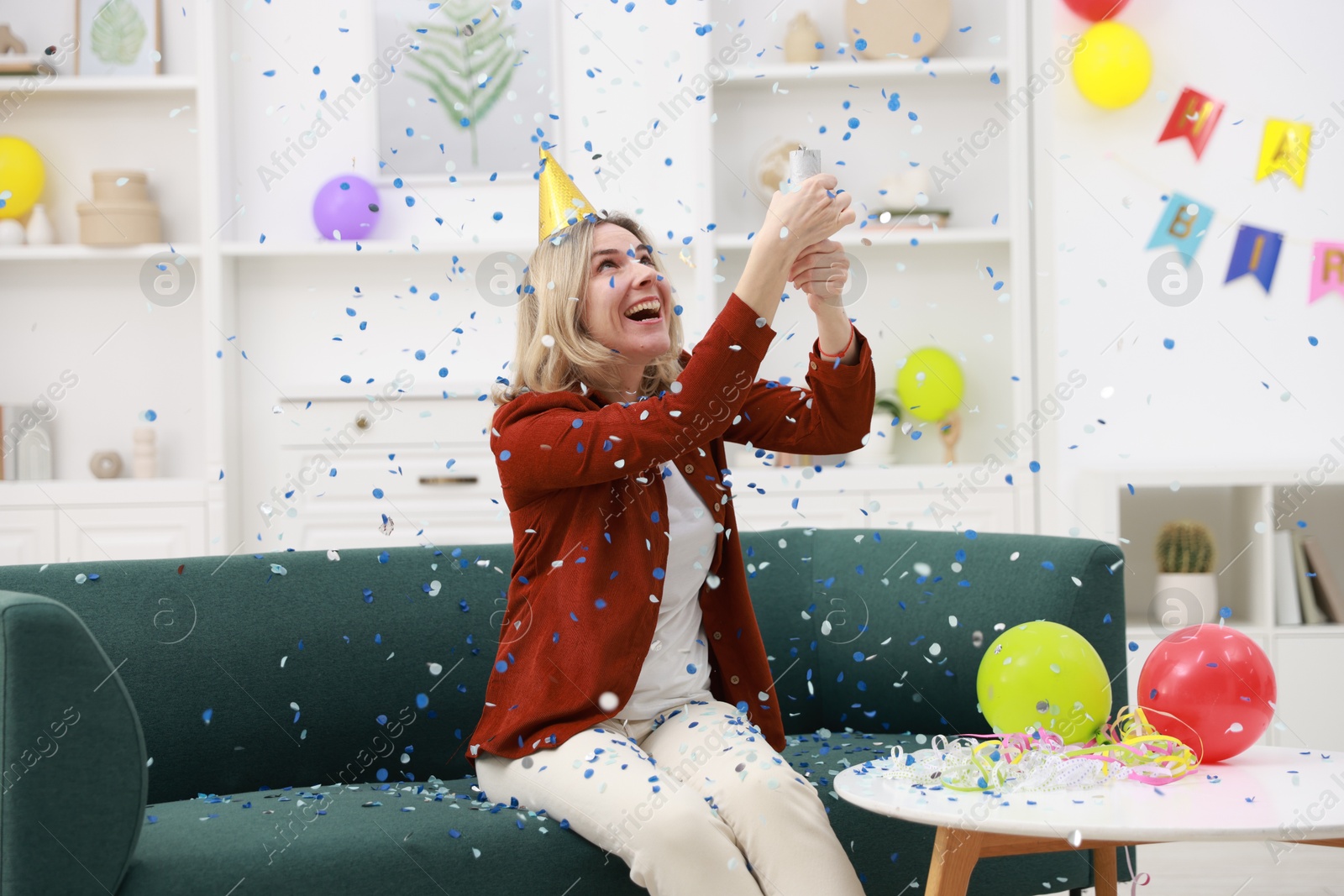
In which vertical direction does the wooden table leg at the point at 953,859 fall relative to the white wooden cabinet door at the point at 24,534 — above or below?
below

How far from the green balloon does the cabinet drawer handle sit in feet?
7.18

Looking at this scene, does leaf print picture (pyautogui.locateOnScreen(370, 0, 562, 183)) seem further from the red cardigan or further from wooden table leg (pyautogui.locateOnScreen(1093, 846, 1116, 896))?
wooden table leg (pyautogui.locateOnScreen(1093, 846, 1116, 896))

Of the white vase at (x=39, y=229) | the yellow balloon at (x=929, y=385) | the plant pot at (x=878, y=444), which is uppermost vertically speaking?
the white vase at (x=39, y=229)

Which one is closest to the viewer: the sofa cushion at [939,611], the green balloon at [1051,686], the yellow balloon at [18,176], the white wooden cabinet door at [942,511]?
the green balloon at [1051,686]

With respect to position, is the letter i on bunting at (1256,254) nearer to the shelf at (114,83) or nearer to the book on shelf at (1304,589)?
the book on shelf at (1304,589)

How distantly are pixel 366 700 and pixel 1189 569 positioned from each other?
7.83 feet

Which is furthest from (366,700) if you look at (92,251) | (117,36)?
(117,36)

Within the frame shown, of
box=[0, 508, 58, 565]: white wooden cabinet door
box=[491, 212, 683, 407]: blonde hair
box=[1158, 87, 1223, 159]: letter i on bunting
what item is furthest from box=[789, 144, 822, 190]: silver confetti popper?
box=[0, 508, 58, 565]: white wooden cabinet door

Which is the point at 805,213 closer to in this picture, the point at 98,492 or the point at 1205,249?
the point at 1205,249

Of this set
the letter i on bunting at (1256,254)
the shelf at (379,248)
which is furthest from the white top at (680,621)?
the letter i on bunting at (1256,254)

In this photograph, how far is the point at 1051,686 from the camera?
1648 millimetres

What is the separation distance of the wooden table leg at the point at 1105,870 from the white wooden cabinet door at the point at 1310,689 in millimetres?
1559

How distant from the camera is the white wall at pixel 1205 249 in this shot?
Answer: 3.64 metres

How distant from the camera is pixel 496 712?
1.71 meters
